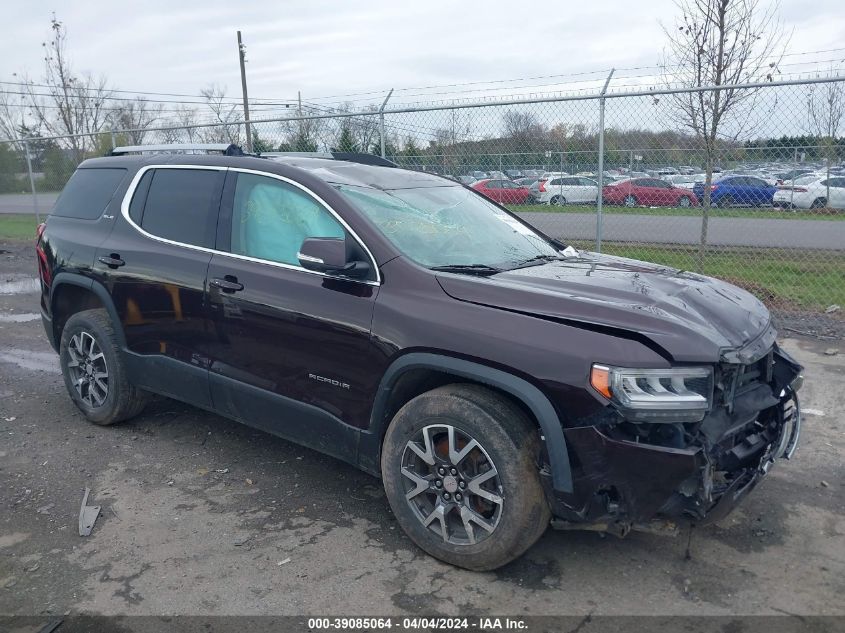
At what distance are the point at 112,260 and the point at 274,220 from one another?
1.36 metres

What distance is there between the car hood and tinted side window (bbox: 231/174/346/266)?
865 mm

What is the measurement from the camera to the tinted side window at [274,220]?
12.6ft

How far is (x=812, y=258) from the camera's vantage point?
27.4 ft

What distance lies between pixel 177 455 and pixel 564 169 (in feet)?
18.0

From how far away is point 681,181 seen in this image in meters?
7.88

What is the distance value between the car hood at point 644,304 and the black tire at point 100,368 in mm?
2633

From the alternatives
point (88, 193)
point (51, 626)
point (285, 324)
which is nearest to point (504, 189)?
point (88, 193)

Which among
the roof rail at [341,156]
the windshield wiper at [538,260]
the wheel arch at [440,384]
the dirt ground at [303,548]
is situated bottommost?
the dirt ground at [303,548]

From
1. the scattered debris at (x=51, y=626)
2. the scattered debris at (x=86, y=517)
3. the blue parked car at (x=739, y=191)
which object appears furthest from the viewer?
the blue parked car at (x=739, y=191)

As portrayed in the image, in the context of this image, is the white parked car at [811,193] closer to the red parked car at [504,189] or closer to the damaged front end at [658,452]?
the red parked car at [504,189]

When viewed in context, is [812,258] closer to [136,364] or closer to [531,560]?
[531,560]

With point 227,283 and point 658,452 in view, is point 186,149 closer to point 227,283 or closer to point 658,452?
point 227,283

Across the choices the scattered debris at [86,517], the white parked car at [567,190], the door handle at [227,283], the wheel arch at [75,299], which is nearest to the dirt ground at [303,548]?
the scattered debris at [86,517]

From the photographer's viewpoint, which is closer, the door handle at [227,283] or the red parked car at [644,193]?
the door handle at [227,283]
